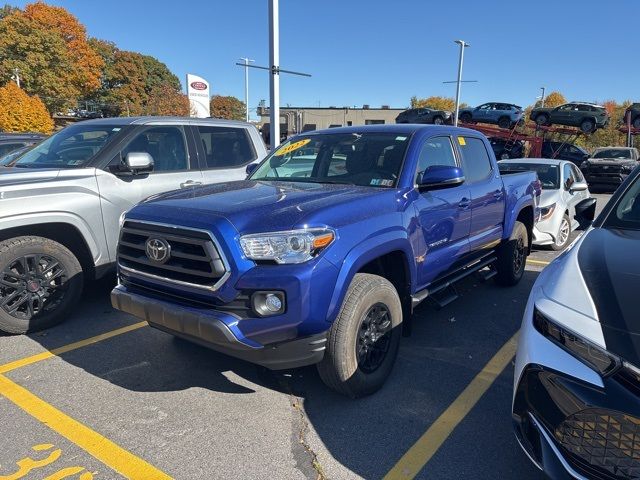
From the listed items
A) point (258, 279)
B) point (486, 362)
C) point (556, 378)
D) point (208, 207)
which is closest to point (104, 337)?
point (208, 207)

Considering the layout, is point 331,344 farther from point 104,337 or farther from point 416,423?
point 104,337

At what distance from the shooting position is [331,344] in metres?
2.95

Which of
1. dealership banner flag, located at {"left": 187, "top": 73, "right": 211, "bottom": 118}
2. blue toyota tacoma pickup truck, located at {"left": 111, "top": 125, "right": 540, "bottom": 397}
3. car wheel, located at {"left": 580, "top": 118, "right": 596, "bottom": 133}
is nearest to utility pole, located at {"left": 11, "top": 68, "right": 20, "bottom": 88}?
A: dealership banner flag, located at {"left": 187, "top": 73, "right": 211, "bottom": 118}

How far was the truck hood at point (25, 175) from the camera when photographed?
426 cm

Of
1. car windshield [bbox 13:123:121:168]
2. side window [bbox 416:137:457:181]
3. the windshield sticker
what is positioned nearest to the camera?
side window [bbox 416:137:457:181]

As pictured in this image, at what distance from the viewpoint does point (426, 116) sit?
26.8 m

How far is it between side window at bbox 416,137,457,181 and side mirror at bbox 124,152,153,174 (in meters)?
2.71

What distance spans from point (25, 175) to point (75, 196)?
0.52 m

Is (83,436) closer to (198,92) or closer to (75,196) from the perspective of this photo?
(75,196)

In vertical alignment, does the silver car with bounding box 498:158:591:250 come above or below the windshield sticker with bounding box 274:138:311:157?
below

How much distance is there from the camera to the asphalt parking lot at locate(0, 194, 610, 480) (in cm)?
262

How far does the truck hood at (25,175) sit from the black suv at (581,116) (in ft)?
78.9

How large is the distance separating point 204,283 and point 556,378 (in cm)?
192

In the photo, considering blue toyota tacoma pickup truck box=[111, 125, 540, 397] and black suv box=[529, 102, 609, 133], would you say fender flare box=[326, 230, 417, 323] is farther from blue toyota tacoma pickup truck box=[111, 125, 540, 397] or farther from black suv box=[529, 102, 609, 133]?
black suv box=[529, 102, 609, 133]
